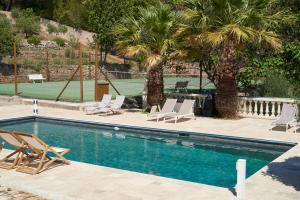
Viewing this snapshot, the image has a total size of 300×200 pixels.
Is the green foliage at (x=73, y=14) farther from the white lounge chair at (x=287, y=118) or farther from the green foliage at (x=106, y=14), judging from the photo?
the white lounge chair at (x=287, y=118)

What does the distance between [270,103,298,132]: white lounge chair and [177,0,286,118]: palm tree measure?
94.4 inches

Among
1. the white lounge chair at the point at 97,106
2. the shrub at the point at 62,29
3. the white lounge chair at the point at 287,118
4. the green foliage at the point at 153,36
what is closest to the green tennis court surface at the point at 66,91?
the white lounge chair at the point at 97,106

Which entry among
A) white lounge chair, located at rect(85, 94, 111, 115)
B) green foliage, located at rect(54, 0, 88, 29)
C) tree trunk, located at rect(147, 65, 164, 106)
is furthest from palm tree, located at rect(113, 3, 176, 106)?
green foliage, located at rect(54, 0, 88, 29)

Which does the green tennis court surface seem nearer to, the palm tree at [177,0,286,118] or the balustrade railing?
the balustrade railing

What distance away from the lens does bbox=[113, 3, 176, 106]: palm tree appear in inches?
707

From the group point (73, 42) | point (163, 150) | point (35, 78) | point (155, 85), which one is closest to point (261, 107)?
point (155, 85)

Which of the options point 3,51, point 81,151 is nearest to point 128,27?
point 81,151

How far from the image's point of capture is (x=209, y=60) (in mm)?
20703

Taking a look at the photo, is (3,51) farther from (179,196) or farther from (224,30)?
(179,196)

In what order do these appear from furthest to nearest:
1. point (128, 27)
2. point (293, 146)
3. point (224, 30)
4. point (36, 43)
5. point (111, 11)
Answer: point (36, 43), point (111, 11), point (128, 27), point (224, 30), point (293, 146)

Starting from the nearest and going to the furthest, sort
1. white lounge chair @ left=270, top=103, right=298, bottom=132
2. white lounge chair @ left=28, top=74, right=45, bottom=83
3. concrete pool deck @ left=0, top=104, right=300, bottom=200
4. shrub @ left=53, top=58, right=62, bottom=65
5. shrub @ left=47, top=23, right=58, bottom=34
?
1. concrete pool deck @ left=0, top=104, right=300, bottom=200
2. white lounge chair @ left=270, top=103, right=298, bottom=132
3. white lounge chair @ left=28, top=74, right=45, bottom=83
4. shrub @ left=53, top=58, right=62, bottom=65
5. shrub @ left=47, top=23, right=58, bottom=34

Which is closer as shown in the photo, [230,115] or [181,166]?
[181,166]

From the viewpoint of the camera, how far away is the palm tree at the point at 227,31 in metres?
16.1

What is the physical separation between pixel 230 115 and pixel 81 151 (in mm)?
6906
